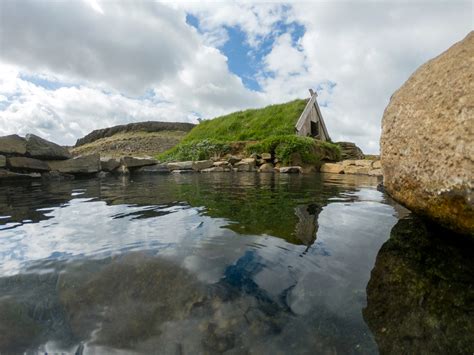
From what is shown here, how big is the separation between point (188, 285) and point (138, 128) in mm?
52636

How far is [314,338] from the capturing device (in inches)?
58.2

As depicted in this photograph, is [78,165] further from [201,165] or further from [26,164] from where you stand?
[201,165]

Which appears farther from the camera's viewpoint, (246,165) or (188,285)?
(246,165)

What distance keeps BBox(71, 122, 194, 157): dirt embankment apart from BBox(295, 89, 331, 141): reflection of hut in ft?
69.6

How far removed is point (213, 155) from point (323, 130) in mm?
9898

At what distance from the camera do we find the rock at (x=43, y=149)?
33.3 feet

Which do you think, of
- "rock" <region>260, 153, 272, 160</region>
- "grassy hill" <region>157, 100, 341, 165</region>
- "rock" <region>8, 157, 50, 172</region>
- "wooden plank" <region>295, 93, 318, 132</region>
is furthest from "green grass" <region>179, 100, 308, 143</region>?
"rock" <region>8, 157, 50, 172</region>

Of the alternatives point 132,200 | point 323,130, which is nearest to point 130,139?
point 323,130

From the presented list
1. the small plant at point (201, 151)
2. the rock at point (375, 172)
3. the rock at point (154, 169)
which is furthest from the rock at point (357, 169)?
the rock at point (154, 169)

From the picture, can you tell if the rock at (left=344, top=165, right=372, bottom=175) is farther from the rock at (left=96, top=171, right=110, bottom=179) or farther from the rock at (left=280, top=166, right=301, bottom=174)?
the rock at (left=96, top=171, right=110, bottom=179)

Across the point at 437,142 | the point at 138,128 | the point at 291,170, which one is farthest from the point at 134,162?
the point at 138,128

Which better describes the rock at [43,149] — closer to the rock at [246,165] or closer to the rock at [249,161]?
the rock at [246,165]

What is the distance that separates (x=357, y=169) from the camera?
593 inches

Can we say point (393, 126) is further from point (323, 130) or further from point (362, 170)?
point (323, 130)
